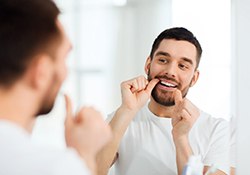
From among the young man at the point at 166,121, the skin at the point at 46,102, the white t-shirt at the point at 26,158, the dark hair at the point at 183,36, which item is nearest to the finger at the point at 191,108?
the young man at the point at 166,121

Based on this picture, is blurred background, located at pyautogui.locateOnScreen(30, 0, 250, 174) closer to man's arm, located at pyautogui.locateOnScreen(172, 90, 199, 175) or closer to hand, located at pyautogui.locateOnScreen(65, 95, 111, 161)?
man's arm, located at pyautogui.locateOnScreen(172, 90, 199, 175)

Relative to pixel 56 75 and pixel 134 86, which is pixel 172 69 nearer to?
pixel 134 86

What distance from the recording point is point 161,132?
1.06 meters

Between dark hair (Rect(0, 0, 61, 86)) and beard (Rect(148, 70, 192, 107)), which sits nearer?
dark hair (Rect(0, 0, 61, 86))

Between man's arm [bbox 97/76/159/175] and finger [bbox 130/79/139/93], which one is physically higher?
finger [bbox 130/79/139/93]

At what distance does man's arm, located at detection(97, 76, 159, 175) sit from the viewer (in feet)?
3.27

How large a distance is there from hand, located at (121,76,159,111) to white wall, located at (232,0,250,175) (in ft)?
0.76

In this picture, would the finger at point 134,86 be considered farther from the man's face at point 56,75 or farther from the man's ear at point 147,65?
the man's face at point 56,75

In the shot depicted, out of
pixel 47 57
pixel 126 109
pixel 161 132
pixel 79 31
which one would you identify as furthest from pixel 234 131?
pixel 47 57

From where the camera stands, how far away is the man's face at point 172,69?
3.43 ft

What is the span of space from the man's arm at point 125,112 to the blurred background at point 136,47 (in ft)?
0.29

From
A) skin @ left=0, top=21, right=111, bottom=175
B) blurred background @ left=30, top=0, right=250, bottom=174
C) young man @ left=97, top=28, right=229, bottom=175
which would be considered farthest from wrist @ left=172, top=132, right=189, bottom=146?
skin @ left=0, top=21, right=111, bottom=175

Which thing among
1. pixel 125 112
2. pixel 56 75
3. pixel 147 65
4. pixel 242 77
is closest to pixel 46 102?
pixel 56 75

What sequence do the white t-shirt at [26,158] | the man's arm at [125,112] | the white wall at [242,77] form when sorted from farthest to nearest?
the white wall at [242,77]
the man's arm at [125,112]
the white t-shirt at [26,158]
